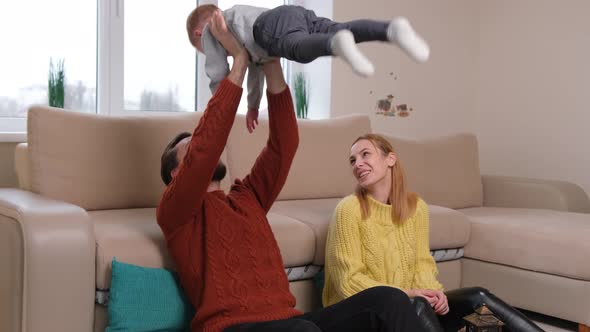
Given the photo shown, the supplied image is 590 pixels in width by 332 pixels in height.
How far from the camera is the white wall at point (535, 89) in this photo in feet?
13.9

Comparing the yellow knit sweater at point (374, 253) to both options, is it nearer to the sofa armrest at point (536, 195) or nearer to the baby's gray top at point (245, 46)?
the baby's gray top at point (245, 46)

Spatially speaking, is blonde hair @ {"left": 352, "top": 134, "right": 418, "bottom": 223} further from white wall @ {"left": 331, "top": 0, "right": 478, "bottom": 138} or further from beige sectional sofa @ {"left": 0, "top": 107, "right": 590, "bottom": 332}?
white wall @ {"left": 331, "top": 0, "right": 478, "bottom": 138}

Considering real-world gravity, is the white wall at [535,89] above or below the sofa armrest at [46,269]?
above

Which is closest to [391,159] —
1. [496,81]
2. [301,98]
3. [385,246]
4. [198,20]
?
[385,246]

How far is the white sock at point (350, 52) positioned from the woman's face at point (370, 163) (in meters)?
1.01

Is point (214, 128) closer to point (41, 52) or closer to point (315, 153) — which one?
point (315, 153)

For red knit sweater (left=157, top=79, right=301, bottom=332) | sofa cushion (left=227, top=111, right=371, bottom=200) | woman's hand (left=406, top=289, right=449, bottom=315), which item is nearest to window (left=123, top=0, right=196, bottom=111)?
sofa cushion (left=227, top=111, right=371, bottom=200)

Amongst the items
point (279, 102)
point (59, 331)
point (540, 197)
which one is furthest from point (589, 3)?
point (59, 331)

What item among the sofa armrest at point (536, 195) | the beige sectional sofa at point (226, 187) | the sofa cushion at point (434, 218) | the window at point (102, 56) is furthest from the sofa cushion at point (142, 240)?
the sofa armrest at point (536, 195)

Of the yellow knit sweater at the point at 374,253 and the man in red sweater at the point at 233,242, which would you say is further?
the yellow knit sweater at the point at 374,253

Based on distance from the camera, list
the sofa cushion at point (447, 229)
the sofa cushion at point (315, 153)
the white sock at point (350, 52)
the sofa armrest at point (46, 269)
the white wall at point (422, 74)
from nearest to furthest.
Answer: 1. the white sock at point (350, 52)
2. the sofa armrest at point (46, 269)
3. the sofa cushion at point (447, 229)
4. the sofa cushion at point (315, 153)
5. the white wall at point (422, 74)

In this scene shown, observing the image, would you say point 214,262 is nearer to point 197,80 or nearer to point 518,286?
point 518,286

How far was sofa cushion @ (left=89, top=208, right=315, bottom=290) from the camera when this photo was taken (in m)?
2.15

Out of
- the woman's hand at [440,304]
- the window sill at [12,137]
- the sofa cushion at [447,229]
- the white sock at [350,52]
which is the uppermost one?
the white sock at [350,52]
